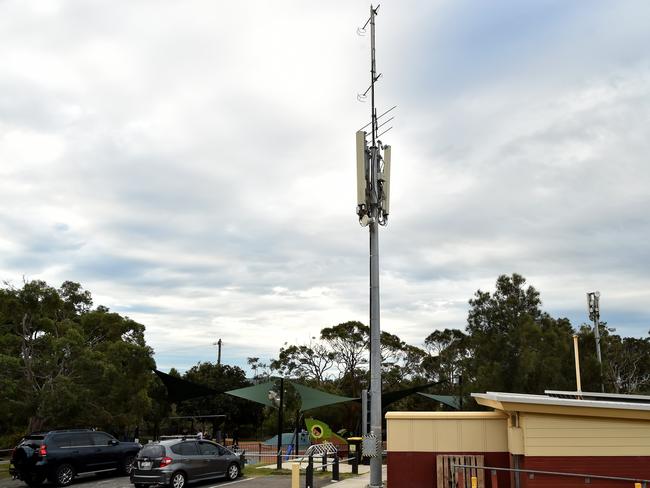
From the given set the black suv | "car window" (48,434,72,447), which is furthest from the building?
"car window" (48,434,72,447)

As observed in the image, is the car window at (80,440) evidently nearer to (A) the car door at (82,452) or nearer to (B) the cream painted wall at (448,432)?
(A) the car door at (82,452)

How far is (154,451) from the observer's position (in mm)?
16406

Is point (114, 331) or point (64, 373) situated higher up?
point (114, 331)

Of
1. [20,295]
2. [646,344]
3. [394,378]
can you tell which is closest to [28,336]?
[20,295]

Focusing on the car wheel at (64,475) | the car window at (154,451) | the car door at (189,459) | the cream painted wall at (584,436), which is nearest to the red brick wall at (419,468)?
the cream painted wall at (584,436)

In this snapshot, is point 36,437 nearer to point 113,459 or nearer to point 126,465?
point 113,459

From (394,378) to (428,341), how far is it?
917 cm

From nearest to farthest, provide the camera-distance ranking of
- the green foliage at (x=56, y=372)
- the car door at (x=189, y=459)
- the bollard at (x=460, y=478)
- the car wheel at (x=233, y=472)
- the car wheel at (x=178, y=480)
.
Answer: the bollard at (x=460, y=478), the car wheel at (x=178, y=480), the car door at (x=189, y=459), the car wheel at (x=233, y=472), the green foliage at (x=56, y=372)

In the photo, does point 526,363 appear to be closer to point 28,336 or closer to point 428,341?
point 28,336

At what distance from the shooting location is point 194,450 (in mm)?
17391

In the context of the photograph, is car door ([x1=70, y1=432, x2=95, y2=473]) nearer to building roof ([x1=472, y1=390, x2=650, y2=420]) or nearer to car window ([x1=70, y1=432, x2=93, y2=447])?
car window ([x1=70, y1=432, x2=93, y2=447])

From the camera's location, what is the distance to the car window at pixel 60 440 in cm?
1767

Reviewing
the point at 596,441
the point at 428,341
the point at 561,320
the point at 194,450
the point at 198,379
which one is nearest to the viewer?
the point at 596,441

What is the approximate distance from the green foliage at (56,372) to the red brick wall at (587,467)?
16570 millimetres
